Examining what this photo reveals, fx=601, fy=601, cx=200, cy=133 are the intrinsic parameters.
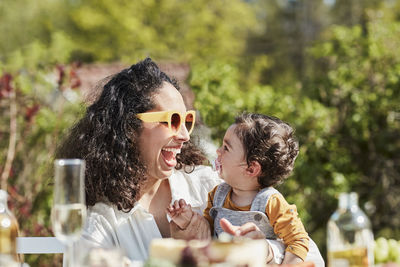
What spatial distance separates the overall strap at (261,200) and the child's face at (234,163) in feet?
0.29

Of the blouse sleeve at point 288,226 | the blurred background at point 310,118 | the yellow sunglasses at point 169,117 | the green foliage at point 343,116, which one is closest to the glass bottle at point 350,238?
the blouse sleeve at point 288,226

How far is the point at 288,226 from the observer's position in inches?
99.2

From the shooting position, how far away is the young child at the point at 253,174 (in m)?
2.65

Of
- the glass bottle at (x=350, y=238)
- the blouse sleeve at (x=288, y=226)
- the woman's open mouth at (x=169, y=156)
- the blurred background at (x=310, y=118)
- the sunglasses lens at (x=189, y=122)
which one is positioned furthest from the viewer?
the blurred background at (x=310, y=118)

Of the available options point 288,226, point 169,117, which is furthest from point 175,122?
point 288,226

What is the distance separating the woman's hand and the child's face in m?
0.22

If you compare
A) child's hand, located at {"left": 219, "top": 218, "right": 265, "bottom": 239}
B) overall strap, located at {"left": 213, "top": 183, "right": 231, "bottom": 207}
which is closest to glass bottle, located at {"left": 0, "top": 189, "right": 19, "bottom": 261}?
child's hand, located at {"left": 219, "top": 218, "right": 265, "bottom": 239}

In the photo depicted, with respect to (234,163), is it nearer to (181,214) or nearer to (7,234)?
(181,214)

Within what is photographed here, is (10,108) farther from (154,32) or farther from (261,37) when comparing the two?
(261,37)

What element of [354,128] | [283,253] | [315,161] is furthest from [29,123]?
[283,253]

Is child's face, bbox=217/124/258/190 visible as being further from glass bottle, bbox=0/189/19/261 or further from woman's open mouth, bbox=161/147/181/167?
glass bottle, bbox=0/189/19/261

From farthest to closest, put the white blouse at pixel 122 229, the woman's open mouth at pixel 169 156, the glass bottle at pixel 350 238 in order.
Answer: the woman's open mouth at pixel 169 156, the white blouse at pixel 122 229, the glass bottle at pixel 350 238

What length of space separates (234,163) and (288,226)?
1.30 feet

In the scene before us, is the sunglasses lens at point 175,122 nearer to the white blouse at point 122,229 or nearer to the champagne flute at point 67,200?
the white blouse at point 122,229
